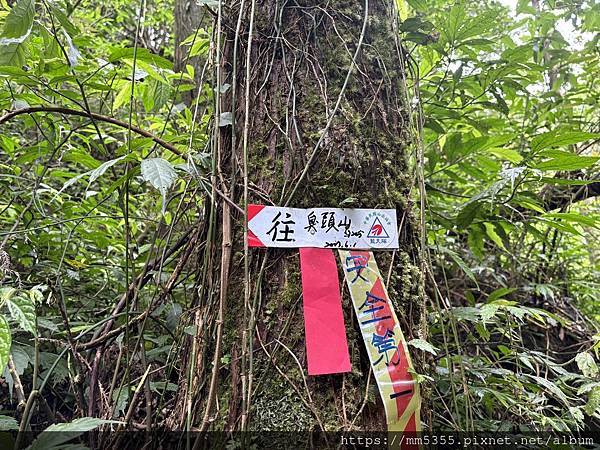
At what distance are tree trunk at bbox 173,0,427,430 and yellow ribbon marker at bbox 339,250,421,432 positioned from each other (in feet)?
0.09

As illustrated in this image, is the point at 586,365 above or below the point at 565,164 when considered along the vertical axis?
below

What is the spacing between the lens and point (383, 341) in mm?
953

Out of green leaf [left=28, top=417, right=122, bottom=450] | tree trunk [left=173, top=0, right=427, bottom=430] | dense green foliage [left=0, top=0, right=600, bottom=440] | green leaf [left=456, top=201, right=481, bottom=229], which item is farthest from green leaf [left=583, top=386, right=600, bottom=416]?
→ green leaf [left=28, top=417, right=122, bottom=450]

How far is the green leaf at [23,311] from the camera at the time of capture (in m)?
0.73

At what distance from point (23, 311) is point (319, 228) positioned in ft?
1.99

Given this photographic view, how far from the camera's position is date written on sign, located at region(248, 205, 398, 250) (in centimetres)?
97

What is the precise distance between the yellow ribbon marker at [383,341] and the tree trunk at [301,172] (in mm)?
27

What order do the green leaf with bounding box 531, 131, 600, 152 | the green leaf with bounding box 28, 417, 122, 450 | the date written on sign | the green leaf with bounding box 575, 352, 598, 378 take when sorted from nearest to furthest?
the green leaf with bounding box 28, 417, 122, 450
the date written on sign
the green leaf with bounding box 575, 352, 598, 378
the green leaf with bounding box 531, 131, 600, 152

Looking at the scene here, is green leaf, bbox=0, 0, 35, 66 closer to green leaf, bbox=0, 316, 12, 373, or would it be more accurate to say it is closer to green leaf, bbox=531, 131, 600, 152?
green leaf, bbox=0, 316, 12, 373

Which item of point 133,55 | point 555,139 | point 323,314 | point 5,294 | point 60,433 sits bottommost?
point 60,433

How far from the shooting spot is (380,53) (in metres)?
1.15

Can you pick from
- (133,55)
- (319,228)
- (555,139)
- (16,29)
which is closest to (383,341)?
(319,228)

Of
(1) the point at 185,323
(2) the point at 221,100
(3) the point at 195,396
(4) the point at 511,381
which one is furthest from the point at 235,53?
(4) the point at 511,381

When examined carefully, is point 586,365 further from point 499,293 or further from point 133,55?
point 133,55
